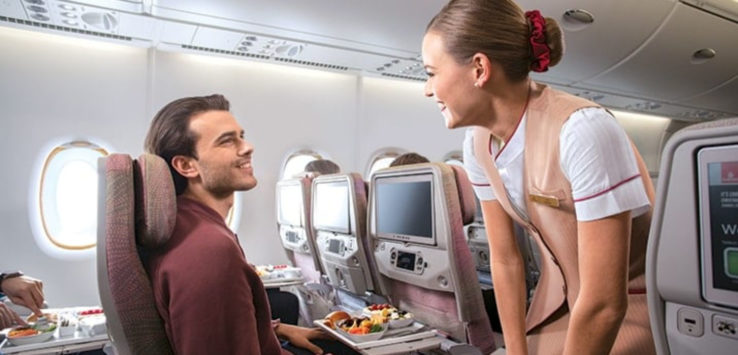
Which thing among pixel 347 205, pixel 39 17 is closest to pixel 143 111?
pixel 39 17

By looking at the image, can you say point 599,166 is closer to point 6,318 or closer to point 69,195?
point 6,318

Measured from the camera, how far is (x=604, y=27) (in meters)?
4.32

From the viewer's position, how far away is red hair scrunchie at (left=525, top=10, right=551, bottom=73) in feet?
3.98

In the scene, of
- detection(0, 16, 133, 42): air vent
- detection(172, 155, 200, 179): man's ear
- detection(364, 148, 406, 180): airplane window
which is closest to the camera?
detection(172, 155, 200, 179): man's ear

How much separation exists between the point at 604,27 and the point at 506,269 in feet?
12.1

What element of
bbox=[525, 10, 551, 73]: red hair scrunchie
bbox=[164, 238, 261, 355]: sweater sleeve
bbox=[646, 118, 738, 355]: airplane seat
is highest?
bbox=[525, 10, 551, 73]: red hair scrunchie

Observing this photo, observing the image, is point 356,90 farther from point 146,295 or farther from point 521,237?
point 146,295

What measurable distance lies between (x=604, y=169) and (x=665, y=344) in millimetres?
378

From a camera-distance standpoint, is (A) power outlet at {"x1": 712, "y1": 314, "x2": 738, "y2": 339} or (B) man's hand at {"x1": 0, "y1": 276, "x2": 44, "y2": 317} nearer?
(A) power outlet at {"x1": 712, "y1": 314, "x2": 738, "y2": 339}

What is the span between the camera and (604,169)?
1.03 metres

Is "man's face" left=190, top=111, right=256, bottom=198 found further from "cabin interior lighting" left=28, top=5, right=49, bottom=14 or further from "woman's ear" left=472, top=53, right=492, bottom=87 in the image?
"cabin interior lighting" left=28, top=5, right=49, bottom=14

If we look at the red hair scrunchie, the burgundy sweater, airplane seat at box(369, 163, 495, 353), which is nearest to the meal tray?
airplane seat at box(369, 163, 495, 353)

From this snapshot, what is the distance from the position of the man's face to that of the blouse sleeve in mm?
1255

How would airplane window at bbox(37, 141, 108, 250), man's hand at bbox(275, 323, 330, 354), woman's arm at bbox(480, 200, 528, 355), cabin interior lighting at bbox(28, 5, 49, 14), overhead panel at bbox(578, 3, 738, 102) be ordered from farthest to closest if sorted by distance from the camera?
airplane window at bbox(37, 141, 108, 250) → overhead panel at bbox(578, 3, 738, 102) → cabin interior lighting at bbox(28, 5, 49, 14) → man's hand at bbox(275, 323, 330, 354) → woman's arm at bbox(480, 200, 528, 355)
